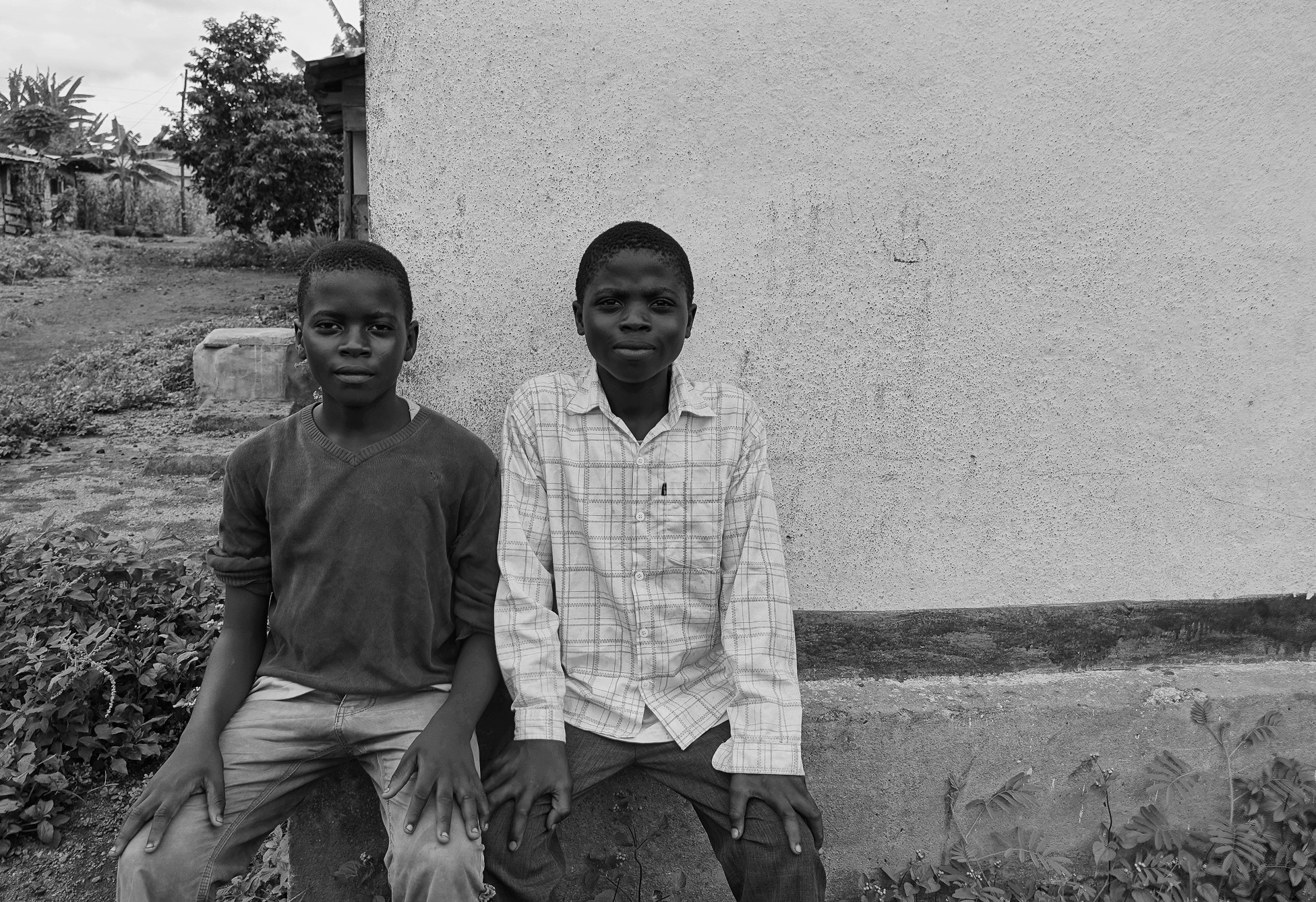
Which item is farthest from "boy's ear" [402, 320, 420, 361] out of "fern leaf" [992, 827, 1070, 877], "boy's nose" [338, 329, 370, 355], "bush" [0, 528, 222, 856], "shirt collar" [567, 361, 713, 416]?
"fern leaf" [992, 827, 1070, 877]

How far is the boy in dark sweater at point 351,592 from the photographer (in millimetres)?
1753

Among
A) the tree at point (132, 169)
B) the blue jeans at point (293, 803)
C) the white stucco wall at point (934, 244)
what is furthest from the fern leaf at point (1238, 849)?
the tree at point (132, 169)

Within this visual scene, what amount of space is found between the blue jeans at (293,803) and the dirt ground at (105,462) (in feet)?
3.19

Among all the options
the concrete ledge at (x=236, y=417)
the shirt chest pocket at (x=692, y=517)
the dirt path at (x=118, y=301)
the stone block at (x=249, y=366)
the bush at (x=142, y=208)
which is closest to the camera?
the shirt chest pocket at (x=692, y=517)

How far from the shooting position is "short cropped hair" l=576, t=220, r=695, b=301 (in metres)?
1.87

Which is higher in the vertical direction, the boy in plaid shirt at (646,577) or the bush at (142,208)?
the bush at (142,208)

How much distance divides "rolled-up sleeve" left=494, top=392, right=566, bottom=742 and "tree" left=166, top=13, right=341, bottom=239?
19.6 meters

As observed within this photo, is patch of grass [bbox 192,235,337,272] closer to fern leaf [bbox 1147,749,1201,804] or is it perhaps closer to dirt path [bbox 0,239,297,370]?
dirt path [bbox 0,239,297,370]

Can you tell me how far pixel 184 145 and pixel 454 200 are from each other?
20944 mm

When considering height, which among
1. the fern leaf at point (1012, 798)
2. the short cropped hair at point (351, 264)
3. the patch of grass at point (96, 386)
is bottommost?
the fern leaf at point (1012, 798)

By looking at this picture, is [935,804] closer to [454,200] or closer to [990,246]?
[990,246]

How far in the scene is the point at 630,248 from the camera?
186cm

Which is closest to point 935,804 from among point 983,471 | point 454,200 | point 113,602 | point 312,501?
point 983,471

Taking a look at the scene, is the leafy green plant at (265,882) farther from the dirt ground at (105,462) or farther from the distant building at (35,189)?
the distant building at (35,189)
